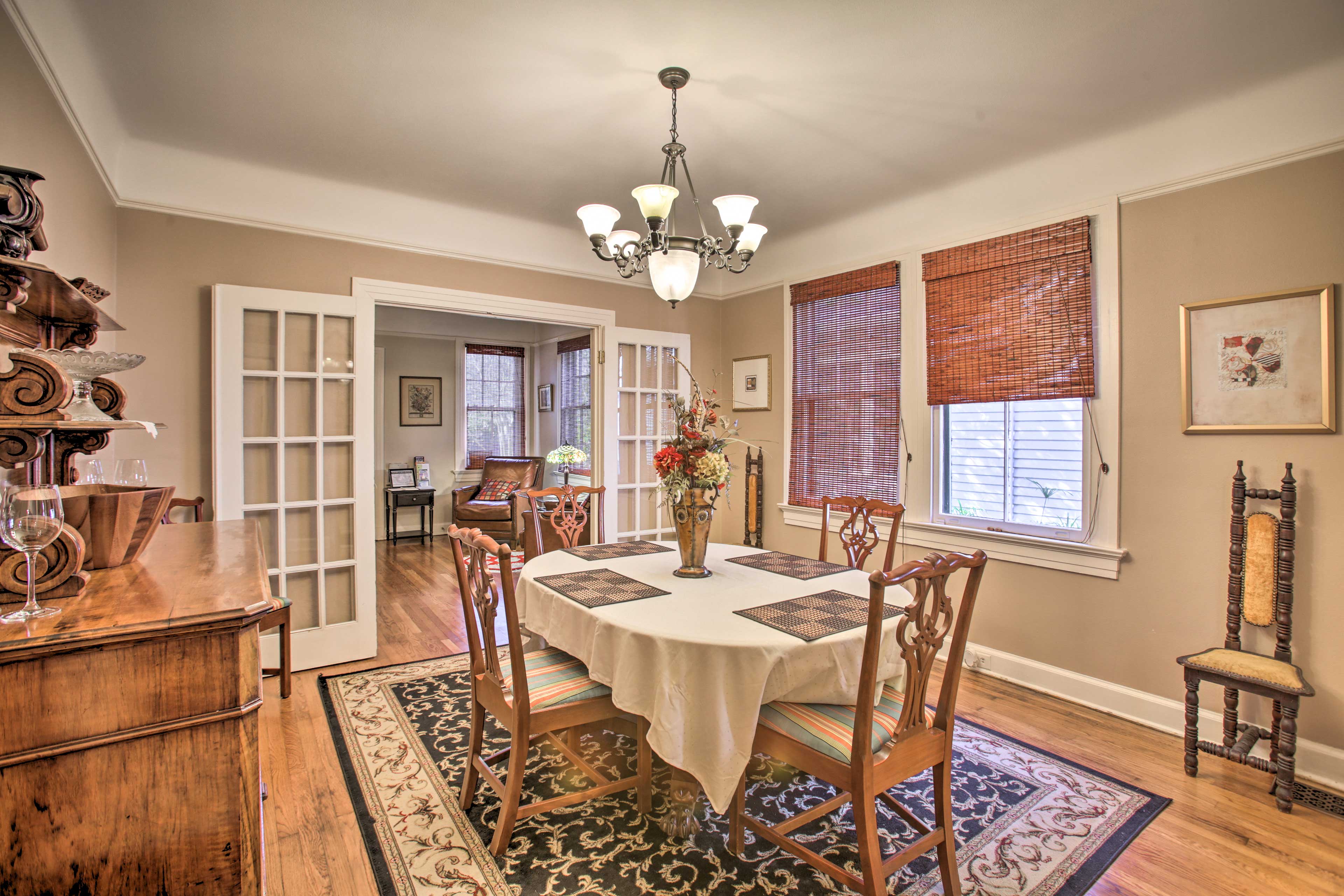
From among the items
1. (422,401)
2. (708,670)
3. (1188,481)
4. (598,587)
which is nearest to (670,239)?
(598,587)

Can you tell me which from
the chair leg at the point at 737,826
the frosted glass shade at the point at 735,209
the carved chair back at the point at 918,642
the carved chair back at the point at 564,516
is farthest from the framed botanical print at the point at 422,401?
the carved chair back at the point at 918,642

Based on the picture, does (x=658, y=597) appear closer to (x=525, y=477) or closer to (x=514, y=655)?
(x=514, y=655)

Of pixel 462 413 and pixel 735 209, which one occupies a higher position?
pixel 735 209

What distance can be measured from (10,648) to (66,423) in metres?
0.50

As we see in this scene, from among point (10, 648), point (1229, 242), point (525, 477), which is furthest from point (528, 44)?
point (525, 477)

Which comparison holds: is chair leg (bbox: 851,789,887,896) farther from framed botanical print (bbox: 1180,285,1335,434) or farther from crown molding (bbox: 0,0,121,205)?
crown molding (bbox: 0,0,121,205)

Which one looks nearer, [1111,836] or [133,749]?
[133,749]

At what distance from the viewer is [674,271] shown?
7.69ft

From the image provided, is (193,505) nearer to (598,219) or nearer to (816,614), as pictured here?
(598,219)

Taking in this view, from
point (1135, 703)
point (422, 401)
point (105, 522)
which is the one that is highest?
point (422, 401)

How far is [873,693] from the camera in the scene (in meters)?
1.50

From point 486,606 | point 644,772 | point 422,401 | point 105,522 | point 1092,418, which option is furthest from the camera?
point 422,401

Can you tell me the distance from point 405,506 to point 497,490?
107 cm

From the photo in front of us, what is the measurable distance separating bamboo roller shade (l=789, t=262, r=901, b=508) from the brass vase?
178cm
